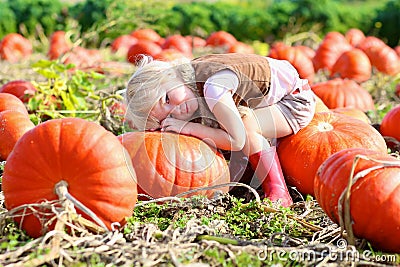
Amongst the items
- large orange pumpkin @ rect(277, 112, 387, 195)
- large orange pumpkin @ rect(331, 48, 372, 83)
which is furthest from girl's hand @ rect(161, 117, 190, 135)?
large orange pumpkin @ rect(331, 48, 372, 83)

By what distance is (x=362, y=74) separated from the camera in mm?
8102

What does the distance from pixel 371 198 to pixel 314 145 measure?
1242 mm

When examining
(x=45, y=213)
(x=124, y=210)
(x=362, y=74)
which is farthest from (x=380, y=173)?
(x=362, y=74)

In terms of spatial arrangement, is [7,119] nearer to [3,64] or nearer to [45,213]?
[45,213]

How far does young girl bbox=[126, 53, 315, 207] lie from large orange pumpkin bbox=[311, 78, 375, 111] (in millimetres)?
2036

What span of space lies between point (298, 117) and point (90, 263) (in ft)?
6.80

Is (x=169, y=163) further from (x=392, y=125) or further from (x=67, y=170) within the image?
(x=392, y=125)

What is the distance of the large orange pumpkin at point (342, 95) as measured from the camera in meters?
6.32

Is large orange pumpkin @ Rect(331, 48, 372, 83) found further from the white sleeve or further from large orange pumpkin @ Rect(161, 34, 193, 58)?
the white sleeve

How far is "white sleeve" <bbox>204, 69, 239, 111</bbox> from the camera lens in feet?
12.6

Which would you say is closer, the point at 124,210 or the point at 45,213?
the point at 45,213

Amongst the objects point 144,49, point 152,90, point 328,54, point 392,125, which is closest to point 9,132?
point 152,90

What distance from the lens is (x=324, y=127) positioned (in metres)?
4.40

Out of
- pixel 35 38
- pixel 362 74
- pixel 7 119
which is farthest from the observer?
pixel 35 38
